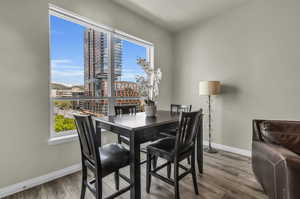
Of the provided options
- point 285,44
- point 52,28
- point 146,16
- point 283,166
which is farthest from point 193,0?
point 283,166

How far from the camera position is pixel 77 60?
256 cm

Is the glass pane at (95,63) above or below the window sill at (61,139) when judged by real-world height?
above

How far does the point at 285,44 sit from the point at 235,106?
1337 millimetres

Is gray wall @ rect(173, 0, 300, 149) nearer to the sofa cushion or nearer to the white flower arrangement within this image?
the sofa cushion

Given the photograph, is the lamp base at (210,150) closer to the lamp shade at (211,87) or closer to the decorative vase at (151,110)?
the lamp shade at (211,87)

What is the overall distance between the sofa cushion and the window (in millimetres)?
2445

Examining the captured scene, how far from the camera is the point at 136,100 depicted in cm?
351

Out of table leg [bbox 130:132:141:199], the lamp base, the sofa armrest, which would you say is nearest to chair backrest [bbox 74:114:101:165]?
table leg [bbox 130:132:141:199]

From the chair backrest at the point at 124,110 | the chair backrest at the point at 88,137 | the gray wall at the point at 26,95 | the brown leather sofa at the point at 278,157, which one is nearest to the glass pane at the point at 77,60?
the gray wall at the point at 26,95

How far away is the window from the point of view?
7.52 ft

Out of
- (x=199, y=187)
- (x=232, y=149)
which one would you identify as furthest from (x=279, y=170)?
(x=232, y=149)

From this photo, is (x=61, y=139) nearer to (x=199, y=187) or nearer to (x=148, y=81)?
(x=148, y=81)

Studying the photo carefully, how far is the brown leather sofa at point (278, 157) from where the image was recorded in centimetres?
113

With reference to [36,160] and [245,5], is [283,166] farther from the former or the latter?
[245,5]
